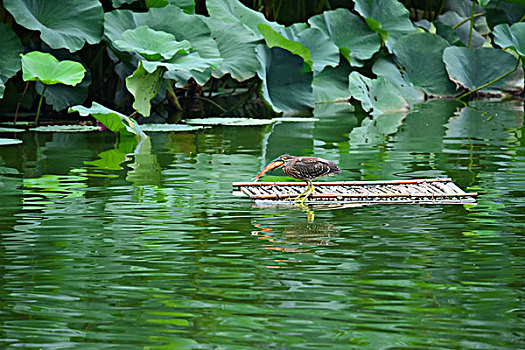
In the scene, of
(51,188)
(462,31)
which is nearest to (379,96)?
(462,31)

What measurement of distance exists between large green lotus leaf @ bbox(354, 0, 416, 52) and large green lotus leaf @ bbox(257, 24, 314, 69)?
6.52 feet

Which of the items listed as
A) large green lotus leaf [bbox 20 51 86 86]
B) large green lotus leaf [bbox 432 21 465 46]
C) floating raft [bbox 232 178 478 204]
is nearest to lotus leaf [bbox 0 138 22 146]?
large green lotus leaf [bbox 20 51 86 86]

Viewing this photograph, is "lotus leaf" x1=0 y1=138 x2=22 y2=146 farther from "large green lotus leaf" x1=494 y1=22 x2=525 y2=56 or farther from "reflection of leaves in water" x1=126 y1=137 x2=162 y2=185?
"large green lotus leaf" x1=494 y1=22 x2=525 y2=56

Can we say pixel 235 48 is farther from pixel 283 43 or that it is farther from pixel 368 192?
pixel 368 192

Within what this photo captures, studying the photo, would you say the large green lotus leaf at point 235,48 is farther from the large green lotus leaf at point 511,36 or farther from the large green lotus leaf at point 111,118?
the large green lotus leaf at point 511,36

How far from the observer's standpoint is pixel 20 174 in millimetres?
4543

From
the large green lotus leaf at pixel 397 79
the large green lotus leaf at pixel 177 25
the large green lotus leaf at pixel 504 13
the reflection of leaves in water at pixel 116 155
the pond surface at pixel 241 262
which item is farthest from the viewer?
the large green lotus leaf at pixel 504 13

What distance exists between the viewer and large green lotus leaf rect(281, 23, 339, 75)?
8508 mm

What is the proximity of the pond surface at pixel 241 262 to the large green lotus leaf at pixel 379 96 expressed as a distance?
320 cm

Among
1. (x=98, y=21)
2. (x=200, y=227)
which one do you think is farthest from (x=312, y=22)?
(x=200, y=227)

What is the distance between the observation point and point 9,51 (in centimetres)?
679

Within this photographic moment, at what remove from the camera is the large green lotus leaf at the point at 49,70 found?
6.01 meters

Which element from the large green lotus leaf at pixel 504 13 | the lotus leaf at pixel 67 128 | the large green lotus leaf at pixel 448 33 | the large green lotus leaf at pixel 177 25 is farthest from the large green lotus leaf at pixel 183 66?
the large green lotus leaf at pixel 504 13

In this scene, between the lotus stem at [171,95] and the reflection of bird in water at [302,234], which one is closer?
the reflection of bird in water at [302,234]
